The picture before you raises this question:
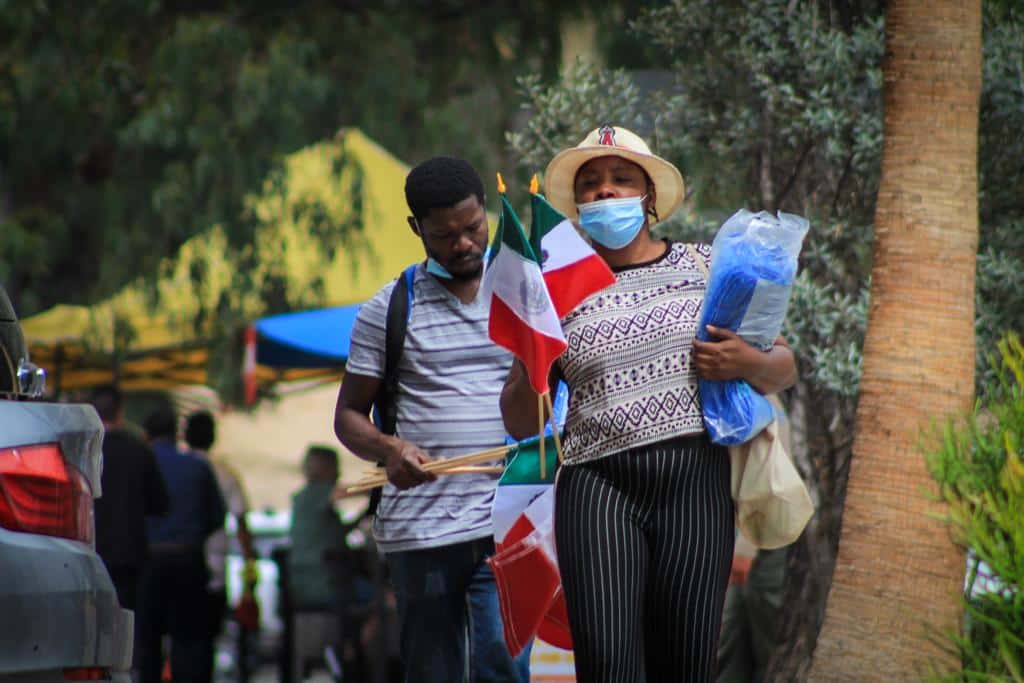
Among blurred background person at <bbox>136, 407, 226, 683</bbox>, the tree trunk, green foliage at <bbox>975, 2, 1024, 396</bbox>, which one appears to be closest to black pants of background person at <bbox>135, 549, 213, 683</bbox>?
blurred background person at <bbox>136, 407, 226, 683</bbox>

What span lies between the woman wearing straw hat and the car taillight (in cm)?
120

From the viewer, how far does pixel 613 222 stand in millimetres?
4852

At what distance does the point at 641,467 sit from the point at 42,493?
1.51 m

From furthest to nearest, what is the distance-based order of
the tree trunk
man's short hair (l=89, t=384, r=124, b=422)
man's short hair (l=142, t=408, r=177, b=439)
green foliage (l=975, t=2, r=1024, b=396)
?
man's short hair (l=142, t=408, r=177, b=439), man's short hair (l=89, t=384, r=124, b=422), green foliage (l=975, t=2, r=1024, b=396), the tree trunk

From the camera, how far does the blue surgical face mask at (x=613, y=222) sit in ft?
15.9

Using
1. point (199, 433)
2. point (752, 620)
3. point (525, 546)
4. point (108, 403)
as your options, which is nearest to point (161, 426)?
point (199, 433)

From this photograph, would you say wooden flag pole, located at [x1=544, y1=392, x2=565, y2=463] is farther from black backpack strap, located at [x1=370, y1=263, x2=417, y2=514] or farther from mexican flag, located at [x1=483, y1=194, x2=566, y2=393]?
black backpack strap, located at [x1=370, y1=263, x2=417, y2=514]

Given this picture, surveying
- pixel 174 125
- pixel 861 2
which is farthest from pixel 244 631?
pixel 861 2

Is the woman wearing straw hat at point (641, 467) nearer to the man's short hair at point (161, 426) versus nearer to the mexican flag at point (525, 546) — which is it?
the mexican flag at point (525, 546)

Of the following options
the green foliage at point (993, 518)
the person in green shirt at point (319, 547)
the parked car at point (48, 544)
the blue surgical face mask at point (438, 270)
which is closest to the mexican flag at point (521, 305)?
the blue surgical face mask at point (438, 270)

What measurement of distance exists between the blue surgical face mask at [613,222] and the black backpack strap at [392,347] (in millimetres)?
897

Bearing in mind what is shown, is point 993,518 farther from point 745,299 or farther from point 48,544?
point 48,544

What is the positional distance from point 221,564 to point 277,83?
4.23m

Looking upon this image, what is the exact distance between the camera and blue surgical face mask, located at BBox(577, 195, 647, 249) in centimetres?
485
